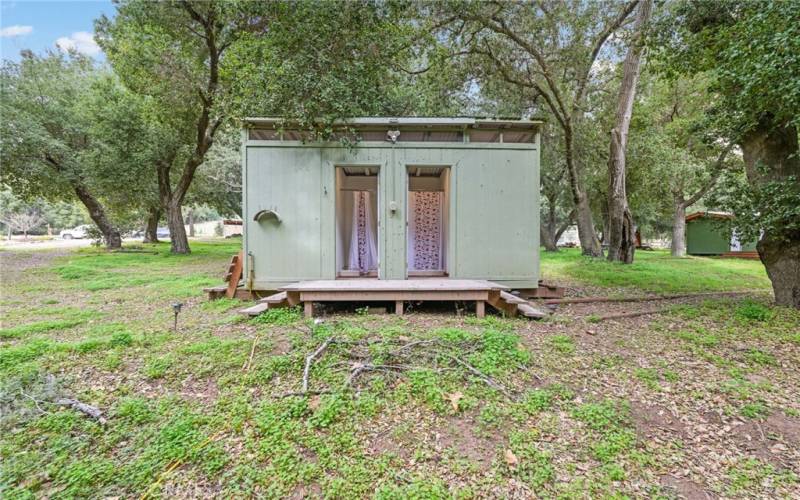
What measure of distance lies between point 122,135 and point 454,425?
13733mm

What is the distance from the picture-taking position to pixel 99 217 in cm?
1359

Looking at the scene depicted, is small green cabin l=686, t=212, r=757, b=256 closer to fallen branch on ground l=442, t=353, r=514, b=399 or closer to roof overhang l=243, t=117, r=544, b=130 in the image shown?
roof overhang l=243, t=117, r=544, b=130

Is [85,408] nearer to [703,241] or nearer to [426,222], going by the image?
[426,222]

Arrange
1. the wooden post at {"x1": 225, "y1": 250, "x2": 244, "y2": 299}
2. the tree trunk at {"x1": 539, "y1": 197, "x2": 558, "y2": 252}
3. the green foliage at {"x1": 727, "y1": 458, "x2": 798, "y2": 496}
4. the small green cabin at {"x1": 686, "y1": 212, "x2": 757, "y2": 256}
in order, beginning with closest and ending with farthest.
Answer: the green foliage at {"x1": 727, "y1": 458, "x2": 798, "y2": 496}, the wooden post at {"x1": 225, "y1": 250, "x2": 244, "y2": 299}, the small green cabin at {"x1": 686, "y1": 212, "x2": 757, "y2": 256}, the tree trunk at {"x1": 539, "y1": 197, "x2": 558, "y2": 252}

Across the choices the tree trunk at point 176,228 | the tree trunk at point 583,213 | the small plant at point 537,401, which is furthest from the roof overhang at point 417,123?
the tree trunk at point 176,228

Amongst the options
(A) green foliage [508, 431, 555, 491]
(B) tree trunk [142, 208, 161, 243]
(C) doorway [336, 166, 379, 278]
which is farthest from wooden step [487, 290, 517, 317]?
(B) tree trunk [142, 208, 161, 243]

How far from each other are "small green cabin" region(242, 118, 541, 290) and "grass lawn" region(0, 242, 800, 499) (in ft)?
3.99

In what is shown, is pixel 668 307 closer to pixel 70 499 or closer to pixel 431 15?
pixel 70 499

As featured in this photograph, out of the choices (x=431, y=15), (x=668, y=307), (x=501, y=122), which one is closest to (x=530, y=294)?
(x=668, y=307)

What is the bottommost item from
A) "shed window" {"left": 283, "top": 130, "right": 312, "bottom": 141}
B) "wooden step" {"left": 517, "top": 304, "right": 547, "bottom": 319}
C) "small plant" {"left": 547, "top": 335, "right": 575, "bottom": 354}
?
"small plant" {"left": 547, "top": 335, "right": 575, "bottom": 354}

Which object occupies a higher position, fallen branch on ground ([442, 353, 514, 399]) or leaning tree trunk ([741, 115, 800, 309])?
leaning tree trunk ([741, 115, 800, 309])

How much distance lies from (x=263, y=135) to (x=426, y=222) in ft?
10.6

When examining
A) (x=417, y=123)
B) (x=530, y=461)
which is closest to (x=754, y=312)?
(x=530, y=461)

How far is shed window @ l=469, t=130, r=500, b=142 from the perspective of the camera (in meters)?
5.10
